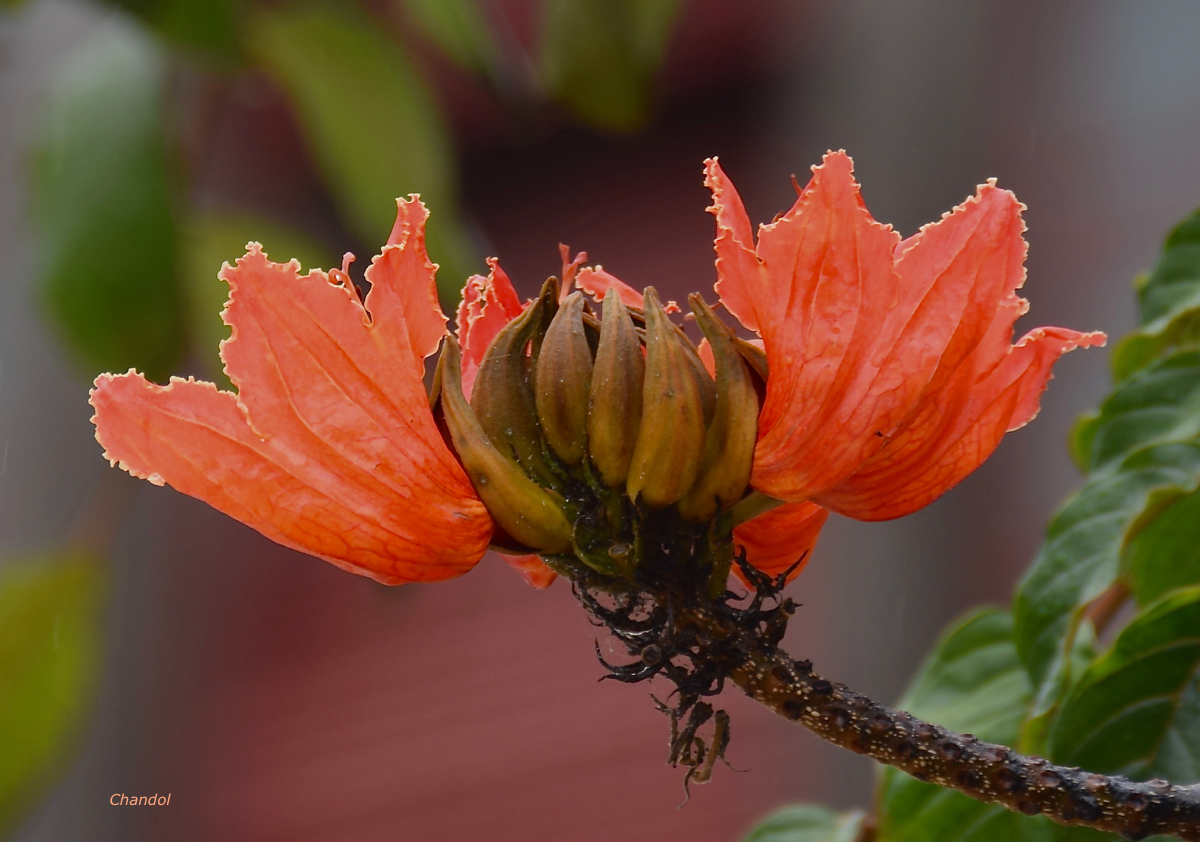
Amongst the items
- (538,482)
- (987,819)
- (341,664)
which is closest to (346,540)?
(538,482)

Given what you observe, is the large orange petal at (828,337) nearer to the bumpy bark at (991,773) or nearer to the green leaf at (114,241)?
the bumpy bark at (991,773)

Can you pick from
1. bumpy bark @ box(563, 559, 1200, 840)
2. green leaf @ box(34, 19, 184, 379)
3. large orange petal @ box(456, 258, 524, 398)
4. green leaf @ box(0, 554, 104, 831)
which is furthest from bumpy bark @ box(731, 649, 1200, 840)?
green leaf @ box(0, 554, 104, 831)

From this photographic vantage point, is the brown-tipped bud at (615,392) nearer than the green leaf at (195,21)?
Yes

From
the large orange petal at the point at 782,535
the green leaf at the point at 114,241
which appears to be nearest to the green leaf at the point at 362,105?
the green leaf at the point at 114,241

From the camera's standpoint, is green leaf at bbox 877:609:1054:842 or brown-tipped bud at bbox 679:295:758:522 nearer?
brown-tipped bud at bbox 679:295:758:522

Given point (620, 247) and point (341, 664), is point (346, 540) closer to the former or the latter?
point (620, 247)

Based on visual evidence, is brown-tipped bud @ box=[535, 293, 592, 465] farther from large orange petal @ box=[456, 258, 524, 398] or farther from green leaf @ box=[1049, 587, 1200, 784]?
green leaf @ box=[1049, 587, 1200, 784]
